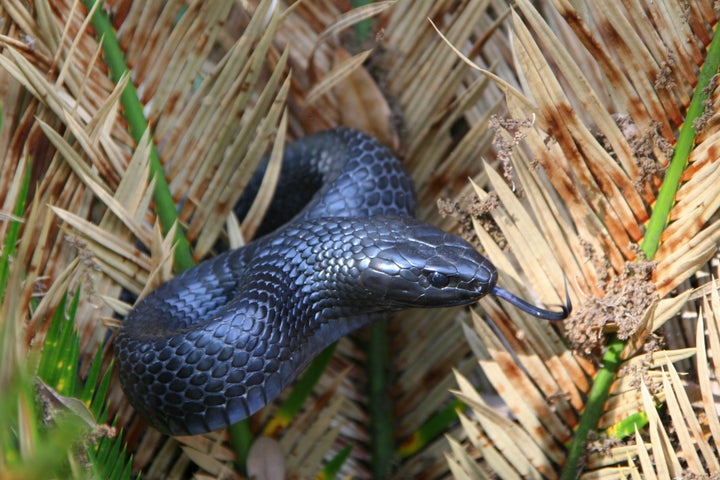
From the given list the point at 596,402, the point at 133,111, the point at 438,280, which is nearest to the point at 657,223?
the point at 596,402

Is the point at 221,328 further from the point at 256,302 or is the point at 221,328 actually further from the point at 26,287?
the point at 26,287

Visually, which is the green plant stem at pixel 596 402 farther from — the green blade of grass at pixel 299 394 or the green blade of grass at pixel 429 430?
the green blade of grass at pixel 299 394

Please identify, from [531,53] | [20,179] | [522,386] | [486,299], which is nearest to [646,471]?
[522,386]

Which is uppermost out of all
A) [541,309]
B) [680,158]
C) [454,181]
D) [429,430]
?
[454,181]

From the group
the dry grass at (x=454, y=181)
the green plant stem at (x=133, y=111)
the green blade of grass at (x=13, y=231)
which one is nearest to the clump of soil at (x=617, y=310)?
the dry grass at (x=454, y=181)

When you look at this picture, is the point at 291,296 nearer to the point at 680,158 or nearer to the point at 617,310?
the point at 617,310

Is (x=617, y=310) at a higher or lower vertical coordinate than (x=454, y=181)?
lower
